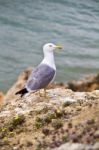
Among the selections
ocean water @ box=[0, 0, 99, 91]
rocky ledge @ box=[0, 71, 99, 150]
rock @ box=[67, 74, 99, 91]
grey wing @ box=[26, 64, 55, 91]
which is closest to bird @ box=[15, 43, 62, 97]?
grey wing @ box=[26, 64, 55, 91]

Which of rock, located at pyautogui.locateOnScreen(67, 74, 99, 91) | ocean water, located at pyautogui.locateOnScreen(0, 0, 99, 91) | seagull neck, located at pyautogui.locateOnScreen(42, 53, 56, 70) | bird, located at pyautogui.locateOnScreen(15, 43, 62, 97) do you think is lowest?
ocean water, located at pyautogui.locateOnScreen(0, 0, 99, 91)

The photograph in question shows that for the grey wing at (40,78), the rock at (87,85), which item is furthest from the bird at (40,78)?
the rock at (87,85)

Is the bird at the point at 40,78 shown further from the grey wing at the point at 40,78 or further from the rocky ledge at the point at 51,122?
the rocky ledge at the point at 51,122

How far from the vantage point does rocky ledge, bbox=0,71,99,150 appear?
5.67m

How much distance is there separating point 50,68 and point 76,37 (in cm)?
1916

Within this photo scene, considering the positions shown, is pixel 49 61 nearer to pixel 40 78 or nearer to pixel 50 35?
pixel 40 78

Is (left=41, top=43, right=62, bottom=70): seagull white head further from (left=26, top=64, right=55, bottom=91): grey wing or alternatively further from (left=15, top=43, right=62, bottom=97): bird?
(left=26, top=64, right=55, bottom=91): grey wing

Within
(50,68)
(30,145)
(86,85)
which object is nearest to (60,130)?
(30,145)

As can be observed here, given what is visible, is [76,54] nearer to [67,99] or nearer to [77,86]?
[77,86]

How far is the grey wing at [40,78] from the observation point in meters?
8.68

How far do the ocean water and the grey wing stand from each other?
496 inches

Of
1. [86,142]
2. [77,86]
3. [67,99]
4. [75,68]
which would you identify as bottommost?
[75,68]

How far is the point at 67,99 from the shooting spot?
800cm

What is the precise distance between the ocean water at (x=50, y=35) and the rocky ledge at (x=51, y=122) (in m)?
13.4
